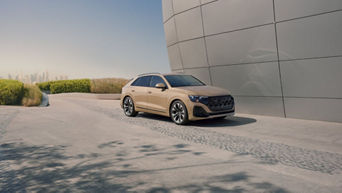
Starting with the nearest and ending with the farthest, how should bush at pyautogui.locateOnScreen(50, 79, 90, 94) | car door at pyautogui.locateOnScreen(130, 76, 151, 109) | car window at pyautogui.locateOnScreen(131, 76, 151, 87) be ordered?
car door at pyautogui.locateOnScreen(130, 76, 151, 109) < car window at pyautogui.locateOnScreen(131, 76, 151, 87) < bush at pyautogui.locateOnScreen(50, 79, 90, 94)

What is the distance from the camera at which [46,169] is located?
4.98 meters

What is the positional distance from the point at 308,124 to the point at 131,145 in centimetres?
574

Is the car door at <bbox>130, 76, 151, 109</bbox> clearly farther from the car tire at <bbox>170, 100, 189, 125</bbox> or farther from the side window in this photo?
the car tire at <bbox>170, 100, 189, 125</bbox>

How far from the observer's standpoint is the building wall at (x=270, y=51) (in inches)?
360

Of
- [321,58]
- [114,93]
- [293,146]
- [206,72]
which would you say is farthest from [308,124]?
[114,93]

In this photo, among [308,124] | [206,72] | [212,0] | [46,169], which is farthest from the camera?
[206,72]

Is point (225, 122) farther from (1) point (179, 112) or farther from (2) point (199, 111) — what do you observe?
(1) point (179, 112)

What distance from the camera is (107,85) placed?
28.5m

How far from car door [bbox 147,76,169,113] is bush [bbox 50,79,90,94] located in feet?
67.0

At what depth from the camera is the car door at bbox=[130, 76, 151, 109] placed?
1067cm

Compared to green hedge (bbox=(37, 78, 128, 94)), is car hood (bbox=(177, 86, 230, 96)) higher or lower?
lower

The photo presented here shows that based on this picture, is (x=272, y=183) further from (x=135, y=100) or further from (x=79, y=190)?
(x=135, y=100)

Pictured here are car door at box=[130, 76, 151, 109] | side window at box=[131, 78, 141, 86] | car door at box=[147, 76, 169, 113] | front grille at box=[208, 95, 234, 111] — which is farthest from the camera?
side window at box=[131, 78, 141, 86]

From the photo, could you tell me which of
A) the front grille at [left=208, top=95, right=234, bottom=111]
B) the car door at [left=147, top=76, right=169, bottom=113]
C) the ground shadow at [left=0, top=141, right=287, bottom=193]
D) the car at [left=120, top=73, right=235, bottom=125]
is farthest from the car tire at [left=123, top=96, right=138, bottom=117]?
the ground shadow at [left=0, top=141, right=287, bottom=193]
